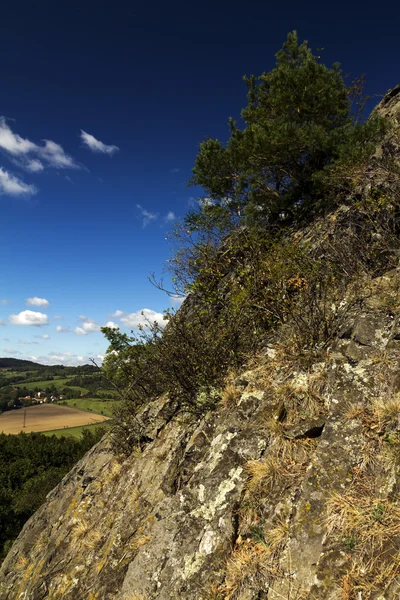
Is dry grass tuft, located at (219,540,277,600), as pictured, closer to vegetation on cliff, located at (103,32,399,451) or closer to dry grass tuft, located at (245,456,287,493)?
dry grass tuft, located at (245,456,287,493)

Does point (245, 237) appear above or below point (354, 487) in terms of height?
above

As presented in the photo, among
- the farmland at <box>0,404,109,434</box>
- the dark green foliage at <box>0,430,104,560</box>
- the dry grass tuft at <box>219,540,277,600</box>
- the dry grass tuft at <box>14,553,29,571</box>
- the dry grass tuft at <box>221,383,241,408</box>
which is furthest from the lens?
the farmland at <box>0,404,109,434</box>

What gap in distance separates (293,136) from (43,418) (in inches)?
4586

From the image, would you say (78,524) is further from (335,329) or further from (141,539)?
(335,329)

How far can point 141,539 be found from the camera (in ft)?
16.5

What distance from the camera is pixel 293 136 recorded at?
11.3m

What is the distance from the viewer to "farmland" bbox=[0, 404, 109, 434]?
294ft

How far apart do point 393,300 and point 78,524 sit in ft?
29.9

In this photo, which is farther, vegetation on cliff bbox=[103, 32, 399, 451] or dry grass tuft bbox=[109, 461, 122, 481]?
dry grass tuft bbox=[109, 461, 122, 481]

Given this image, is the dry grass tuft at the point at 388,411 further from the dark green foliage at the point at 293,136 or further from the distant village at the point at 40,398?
the distant village at the point at 40,398

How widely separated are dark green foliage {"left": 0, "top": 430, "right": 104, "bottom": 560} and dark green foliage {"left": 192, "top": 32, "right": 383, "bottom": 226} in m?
27.8

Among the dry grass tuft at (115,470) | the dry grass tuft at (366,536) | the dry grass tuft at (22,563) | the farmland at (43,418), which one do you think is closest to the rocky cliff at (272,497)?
the dry grass tuft at (366,536)

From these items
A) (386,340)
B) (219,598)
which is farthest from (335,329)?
(219,598)

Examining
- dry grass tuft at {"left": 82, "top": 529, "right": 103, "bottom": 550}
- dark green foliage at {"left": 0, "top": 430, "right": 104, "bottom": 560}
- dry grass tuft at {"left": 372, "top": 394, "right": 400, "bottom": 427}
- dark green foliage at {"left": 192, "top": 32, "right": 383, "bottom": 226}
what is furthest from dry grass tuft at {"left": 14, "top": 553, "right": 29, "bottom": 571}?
dark green foliage at {"left": 0, "top": 430, "right": 104, "bottom": 560}
